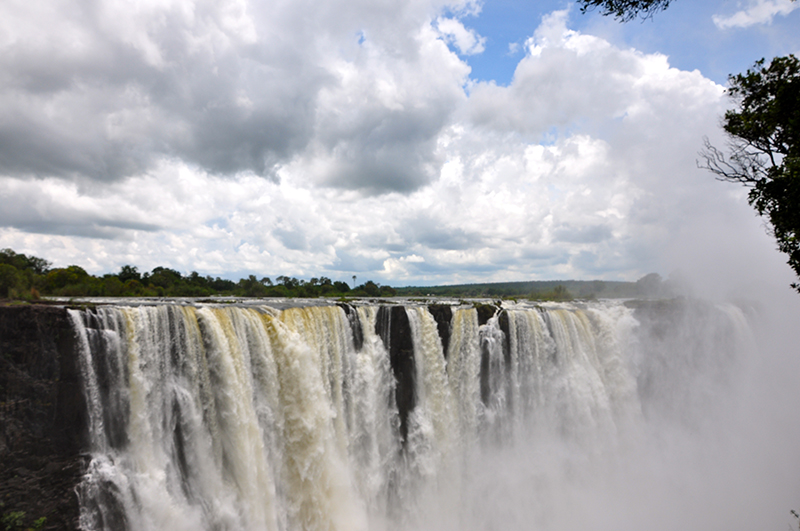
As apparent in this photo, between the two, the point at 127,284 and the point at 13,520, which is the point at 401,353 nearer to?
the point at 13,520

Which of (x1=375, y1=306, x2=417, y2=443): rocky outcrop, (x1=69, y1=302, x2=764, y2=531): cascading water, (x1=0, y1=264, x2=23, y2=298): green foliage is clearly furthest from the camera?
(x1=375, y1=306, x2=417, y2=443): rocky outcrop

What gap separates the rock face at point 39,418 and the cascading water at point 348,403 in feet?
1.15

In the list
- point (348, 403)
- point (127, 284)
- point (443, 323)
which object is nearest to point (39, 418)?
point (348, 403)

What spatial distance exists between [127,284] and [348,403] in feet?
73.9

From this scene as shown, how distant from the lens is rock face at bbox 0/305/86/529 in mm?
9078

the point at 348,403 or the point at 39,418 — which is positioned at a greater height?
the point at 39,418

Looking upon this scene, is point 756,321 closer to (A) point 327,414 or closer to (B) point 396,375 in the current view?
(B) point 396,375

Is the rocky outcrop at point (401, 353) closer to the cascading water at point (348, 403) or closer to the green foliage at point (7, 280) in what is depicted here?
the cascading water at point (348, 403)

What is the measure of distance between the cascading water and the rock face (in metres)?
0.35

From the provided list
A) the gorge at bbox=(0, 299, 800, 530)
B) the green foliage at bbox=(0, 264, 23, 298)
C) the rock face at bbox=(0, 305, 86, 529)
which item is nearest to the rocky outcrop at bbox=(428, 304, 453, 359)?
the gorge at bbox=(0, 299, 800, 530)

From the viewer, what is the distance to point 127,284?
2853cm

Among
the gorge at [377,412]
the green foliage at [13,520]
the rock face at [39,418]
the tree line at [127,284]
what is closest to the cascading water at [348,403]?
the gorge at [377,412]

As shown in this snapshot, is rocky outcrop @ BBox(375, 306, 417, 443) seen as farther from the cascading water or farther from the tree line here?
the tree line

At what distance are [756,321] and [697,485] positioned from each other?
1424 centimetres
